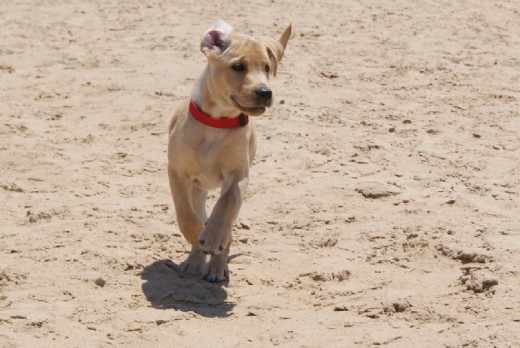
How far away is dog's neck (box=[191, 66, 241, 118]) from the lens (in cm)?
595

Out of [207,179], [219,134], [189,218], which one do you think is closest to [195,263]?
[189,218]

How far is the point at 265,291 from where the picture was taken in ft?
19.5

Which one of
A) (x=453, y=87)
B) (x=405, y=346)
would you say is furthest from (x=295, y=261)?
(x=453, y=87)

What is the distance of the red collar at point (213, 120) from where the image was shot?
5.94 meters

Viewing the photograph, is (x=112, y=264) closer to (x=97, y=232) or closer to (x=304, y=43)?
(x=97, y=232)

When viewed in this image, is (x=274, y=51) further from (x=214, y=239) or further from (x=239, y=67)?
(x=214, y=239)

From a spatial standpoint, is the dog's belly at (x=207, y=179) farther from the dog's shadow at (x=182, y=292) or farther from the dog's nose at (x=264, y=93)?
the dog's nose at (x=264, y=93)

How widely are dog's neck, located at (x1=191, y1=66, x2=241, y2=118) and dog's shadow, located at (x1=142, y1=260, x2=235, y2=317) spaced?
38.0 inches

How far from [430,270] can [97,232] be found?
206cm

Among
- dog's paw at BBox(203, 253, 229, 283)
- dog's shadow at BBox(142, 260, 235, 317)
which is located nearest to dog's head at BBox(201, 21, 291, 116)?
dog's paw at BBox(203, 253, 229, 283)

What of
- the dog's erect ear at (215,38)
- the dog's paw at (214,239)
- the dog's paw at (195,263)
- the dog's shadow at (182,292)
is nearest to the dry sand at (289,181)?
the dog's shadow at (182,292)

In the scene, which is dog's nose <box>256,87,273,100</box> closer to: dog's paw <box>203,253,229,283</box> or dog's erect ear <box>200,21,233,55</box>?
dog's erect ear <box>200,21,233,55</box>

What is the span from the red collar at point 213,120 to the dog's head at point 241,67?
0.43 feet

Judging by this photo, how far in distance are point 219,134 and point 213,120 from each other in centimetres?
9
